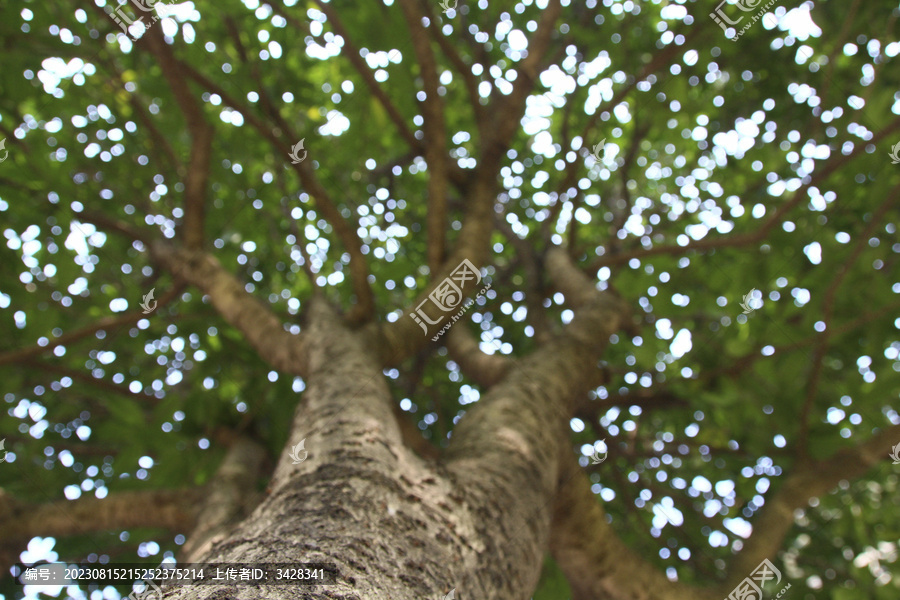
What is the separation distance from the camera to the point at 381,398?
160 cm

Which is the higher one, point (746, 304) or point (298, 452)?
point (746, 304)

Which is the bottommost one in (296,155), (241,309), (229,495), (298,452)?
(298,452)

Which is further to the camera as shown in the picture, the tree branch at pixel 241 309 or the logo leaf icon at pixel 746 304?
the logo leaf icon at pixel 746 304

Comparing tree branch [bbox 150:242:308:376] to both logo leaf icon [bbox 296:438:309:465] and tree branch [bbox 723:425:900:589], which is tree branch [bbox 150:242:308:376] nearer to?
logo leaf icon [bbox 296:438:309:465]

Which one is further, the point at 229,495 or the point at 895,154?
the point at 229,495

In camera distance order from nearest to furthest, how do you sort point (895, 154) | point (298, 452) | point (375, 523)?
point (375, 523), point (298, 452), point (895, 154)

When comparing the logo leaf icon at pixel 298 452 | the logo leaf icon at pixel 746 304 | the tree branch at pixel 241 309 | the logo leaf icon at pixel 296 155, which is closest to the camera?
the logo leaf icon at pixel 298 452

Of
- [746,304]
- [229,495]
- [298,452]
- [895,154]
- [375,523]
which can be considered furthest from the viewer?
[746,304]

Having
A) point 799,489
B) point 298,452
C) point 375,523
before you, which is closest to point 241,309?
point 298,452

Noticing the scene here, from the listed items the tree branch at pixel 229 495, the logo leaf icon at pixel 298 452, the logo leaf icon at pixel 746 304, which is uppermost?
the logo leaf icon at pixel 746 304

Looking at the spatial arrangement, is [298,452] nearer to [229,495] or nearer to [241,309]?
[229,495]

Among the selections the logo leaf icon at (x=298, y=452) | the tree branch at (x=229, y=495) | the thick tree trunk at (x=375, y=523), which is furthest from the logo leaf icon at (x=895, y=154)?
the logo leaf icon at (x=298, y=452)

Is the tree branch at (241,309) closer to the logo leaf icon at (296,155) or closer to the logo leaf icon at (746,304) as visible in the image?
the logo leaf icon at (296,155)

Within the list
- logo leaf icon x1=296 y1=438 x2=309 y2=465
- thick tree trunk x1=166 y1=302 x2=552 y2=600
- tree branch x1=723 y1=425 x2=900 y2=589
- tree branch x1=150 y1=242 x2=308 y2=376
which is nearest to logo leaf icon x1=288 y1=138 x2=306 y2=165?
tree branch x1=150 y1=242 x2=308 y2=376
